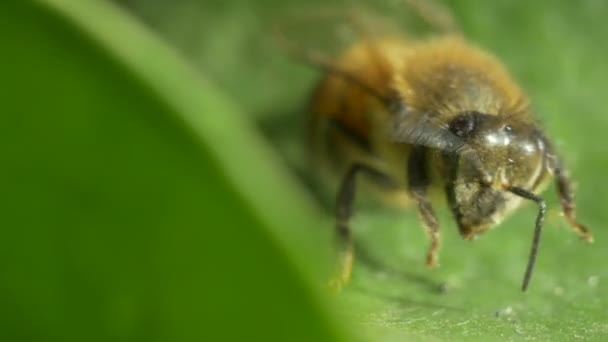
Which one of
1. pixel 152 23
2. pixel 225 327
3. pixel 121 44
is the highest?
pixel 152 23

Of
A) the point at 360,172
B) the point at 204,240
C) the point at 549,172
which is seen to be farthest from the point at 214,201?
the point at 360,172

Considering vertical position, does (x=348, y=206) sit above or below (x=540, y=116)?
below

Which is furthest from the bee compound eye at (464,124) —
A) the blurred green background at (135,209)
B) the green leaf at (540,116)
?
the blurred green background at (135,209)

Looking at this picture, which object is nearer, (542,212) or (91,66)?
(91,66)

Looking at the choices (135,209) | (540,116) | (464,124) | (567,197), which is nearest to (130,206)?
(135,209)

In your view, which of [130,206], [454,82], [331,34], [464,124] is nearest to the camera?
[130,206]

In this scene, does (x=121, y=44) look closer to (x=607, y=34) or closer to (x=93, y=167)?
(x=93, y=167)

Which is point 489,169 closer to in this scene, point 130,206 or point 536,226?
point 536,226
